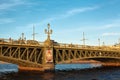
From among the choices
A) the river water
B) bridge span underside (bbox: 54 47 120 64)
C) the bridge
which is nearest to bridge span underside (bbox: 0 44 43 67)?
the bridge

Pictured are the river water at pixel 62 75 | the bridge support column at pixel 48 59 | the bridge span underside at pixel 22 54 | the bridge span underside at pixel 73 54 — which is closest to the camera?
the river water at pixel 62 75

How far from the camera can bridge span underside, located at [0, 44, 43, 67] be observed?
7041cm

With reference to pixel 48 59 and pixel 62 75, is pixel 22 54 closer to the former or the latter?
pixel 48 59

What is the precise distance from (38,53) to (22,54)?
7.13m

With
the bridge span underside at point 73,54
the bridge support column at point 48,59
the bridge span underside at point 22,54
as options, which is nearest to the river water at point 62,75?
the bridge support column at point 48,59

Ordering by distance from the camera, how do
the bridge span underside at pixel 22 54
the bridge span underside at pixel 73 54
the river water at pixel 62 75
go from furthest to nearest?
the bridge span underside at pixel 73 54, the bridge span underside at pixel 22 54, the river water at pixel 62 75

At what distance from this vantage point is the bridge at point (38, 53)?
71.5 metres

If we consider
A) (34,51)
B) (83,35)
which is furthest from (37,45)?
(83,35)

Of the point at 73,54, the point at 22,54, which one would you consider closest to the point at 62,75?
the point at 22,54

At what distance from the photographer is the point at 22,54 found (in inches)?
2899

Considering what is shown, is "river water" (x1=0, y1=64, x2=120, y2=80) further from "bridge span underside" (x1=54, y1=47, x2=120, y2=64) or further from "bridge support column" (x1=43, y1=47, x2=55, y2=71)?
"bridge span underside" (x1=54, y1=47, x2=120, y2=64)

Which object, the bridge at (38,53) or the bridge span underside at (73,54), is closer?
the bridge at (38,53)

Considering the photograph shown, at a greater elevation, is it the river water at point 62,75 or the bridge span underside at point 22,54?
the bridge span underside at point 22,54

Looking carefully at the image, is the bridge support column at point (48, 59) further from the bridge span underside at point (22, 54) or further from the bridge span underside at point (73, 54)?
the bridge span underside at point (73, 54)
